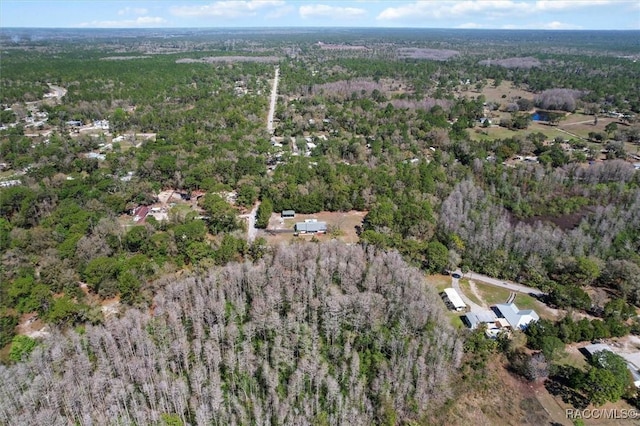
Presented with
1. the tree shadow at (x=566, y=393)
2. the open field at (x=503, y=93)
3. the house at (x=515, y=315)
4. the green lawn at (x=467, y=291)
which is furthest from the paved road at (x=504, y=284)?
the open field at (x=503, y=93)

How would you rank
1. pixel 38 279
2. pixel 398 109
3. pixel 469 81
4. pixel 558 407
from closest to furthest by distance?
pixel 558 407 → pixel 38 279 → pixel 398 109 → pixel 469 81

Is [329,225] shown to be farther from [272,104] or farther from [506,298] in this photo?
[272,104]

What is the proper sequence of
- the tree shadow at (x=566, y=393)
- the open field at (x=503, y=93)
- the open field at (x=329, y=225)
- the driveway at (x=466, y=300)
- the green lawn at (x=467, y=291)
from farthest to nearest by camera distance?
the open field at (x=503, y=93) → the open field at (x=329, y=225) → the green lawn at (x=467, y=291) → the driveway at (x=466, y=300) → the tree shadow at (x=566, y=393)

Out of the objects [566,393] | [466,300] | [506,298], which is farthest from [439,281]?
[566,393]

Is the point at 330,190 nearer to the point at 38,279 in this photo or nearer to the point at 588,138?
the point at 38,279

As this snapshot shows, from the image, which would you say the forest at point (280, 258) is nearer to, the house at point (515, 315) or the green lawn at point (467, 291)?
the house at point (515, 315)

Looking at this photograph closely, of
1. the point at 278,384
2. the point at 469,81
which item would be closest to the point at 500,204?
the point at 278,384
